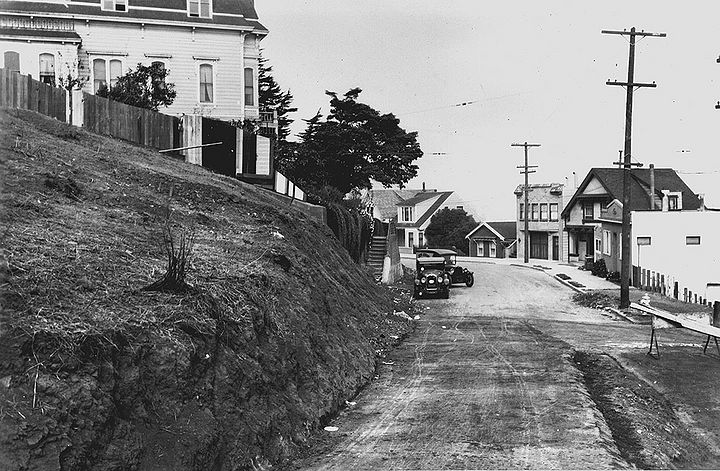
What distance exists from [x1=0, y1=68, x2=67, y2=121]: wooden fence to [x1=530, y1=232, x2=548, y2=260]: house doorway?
68887 millimetres

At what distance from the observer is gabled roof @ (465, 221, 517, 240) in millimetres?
96500

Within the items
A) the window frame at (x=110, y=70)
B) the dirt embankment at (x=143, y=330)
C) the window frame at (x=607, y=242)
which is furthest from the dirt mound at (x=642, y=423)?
the window frame at (x=607, y=242)

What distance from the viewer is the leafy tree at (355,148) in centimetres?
5619

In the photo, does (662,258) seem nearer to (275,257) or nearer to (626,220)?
(626,220)

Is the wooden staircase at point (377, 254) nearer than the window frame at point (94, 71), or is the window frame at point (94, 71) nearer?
the window frame at point (94, 71)

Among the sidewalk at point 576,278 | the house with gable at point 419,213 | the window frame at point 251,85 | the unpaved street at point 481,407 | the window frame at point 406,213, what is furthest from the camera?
the window frame at point 406,213

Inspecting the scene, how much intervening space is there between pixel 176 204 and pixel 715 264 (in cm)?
3581

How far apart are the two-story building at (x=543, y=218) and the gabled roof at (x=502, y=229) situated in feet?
23.1

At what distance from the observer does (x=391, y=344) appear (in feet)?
68.2

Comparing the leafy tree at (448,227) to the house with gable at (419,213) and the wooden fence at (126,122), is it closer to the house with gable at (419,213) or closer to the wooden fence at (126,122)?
the house with gable at (419,213)

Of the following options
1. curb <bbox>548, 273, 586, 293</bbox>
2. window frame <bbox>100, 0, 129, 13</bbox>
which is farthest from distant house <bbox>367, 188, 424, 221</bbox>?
window frame <bbox>100, 0, 129, 13</bbox>

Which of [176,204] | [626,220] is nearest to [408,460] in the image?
[176,204]

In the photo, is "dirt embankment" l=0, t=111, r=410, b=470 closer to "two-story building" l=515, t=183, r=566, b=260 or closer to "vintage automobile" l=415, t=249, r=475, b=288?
"vintage automobile" l=415, t=249, r=475, b=288

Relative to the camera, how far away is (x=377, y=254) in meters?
44.3
